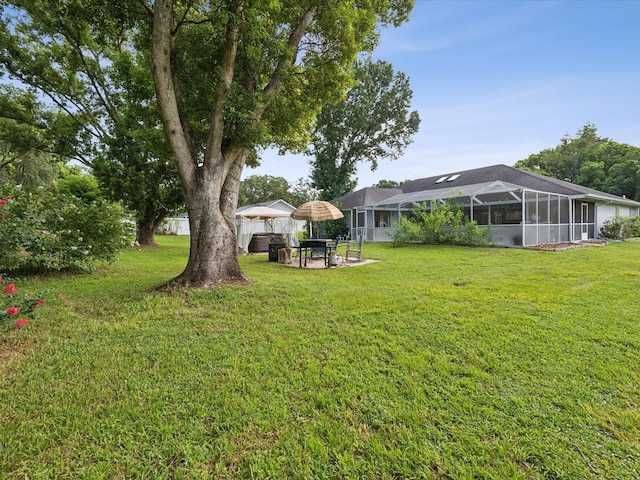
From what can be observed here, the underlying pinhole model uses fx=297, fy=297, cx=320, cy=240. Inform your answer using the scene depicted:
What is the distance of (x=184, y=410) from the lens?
2252 mm

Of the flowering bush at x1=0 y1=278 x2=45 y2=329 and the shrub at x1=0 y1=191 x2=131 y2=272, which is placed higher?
the shrub at x1=0 y1=191 x2=131 y2=272

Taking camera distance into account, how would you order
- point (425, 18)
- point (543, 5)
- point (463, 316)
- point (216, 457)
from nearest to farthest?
point (216, 457) → point (463, 316) → point (543, 5) → point (425, 18)

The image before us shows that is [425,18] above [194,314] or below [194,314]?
above

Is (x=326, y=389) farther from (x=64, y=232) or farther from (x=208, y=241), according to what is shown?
(x=64, y=232)

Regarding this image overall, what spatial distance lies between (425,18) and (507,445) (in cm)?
1173

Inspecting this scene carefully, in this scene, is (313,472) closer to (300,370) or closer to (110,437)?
(300,370)

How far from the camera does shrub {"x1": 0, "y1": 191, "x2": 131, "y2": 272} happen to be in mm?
5824

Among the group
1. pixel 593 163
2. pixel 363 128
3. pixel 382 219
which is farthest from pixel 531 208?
pixel 593 163

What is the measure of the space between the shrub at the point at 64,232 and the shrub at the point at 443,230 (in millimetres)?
12221

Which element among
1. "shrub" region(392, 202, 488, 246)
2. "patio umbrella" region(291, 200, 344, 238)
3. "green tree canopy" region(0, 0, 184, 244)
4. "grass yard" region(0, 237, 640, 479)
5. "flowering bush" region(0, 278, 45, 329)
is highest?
"green tree canopy" region(0, 0, 184, 244)

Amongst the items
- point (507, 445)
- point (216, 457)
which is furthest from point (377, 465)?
point (216, 457)

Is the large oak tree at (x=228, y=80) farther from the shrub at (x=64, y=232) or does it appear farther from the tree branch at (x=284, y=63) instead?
the shrub at (x=64, y=232)

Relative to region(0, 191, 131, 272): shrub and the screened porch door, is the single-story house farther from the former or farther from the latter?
region(0, 191, 131, 272): shrub

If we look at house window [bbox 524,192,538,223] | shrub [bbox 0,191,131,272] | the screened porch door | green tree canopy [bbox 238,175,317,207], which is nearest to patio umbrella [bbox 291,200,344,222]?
shrub [bbox 0,191,131,272]
